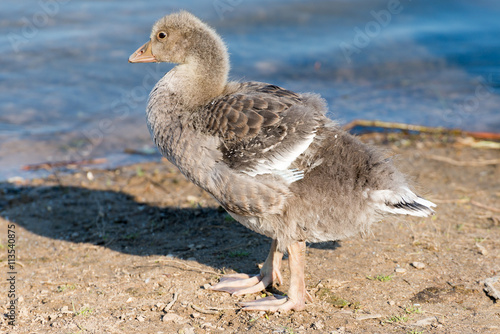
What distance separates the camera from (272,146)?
13.9ft

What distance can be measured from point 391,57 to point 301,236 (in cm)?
916

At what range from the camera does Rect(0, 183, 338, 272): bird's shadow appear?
5.38 m

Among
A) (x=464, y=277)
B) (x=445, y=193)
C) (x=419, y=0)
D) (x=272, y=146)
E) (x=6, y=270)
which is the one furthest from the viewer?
(x=419, y=0)

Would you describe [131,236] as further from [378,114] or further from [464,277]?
[378,114]

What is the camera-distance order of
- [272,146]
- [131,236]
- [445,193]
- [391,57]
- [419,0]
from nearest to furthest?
[272,146] < [131,236] < [445,193] < [391,57] < [419,0]

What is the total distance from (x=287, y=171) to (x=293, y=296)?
991 mm

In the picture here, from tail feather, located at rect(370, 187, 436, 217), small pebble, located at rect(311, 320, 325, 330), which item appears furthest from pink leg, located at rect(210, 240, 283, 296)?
tail feather, located at rect(370, 187, 436, 217)

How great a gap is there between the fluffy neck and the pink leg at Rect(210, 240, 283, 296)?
141 cm

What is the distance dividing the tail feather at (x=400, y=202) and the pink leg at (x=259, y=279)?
1.04 meters

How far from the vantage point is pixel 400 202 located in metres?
4.19

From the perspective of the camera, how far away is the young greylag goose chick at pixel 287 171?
421cm

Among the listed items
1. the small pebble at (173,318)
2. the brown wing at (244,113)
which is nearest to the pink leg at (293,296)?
the small pebble at (173,318)

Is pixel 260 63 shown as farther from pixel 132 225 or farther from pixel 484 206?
pixel 484 206

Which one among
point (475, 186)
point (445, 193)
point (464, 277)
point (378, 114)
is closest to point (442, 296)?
point (464, 277)
